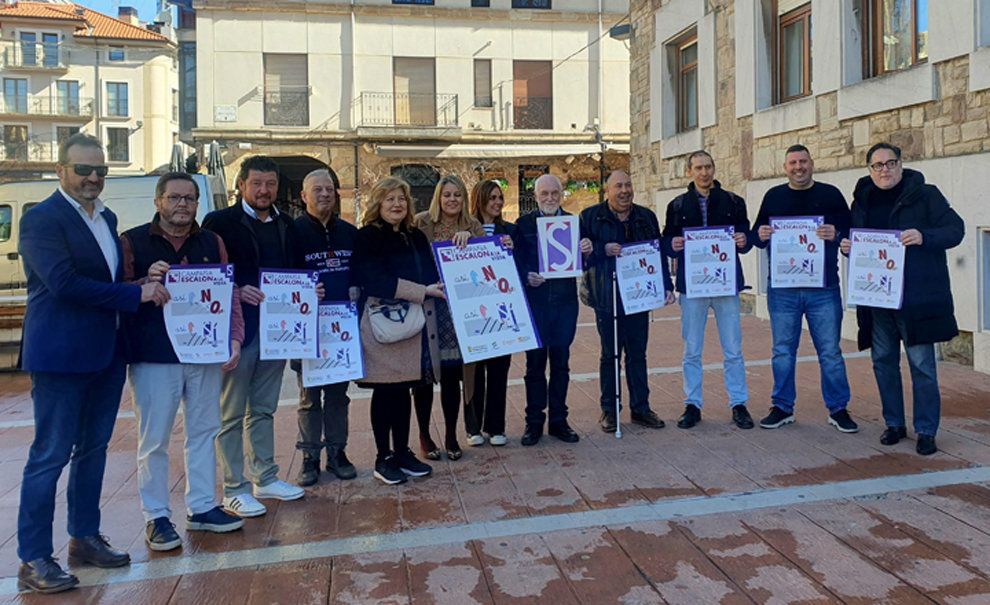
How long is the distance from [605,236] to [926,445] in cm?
265

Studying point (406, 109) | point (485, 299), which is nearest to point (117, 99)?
point (406, 109)

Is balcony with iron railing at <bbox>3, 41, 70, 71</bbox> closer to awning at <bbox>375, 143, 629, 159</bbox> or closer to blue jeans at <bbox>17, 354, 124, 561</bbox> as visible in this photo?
awning at <bbox>375, 143, 629, 159</bbox>

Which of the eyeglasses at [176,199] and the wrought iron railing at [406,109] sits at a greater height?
the wrought iron railing at [406,109]

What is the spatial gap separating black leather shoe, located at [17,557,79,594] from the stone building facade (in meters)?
7.97

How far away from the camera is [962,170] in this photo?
25.8 ft

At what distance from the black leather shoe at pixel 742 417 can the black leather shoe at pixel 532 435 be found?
1.55m

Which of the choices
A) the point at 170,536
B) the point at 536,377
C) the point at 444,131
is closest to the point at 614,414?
the point at 536,377

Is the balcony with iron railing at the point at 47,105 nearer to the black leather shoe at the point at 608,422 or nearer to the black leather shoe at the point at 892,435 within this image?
the black leather shoe at the point at 608,422

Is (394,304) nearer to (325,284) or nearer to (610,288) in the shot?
(325,284)

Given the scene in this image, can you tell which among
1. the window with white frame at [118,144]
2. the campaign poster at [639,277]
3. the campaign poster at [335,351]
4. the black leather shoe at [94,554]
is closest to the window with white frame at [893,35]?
the campaign poster at [639,277]

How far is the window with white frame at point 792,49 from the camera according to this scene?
10.8 metres

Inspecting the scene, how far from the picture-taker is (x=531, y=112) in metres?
27.2

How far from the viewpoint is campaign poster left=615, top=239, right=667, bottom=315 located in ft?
19.7

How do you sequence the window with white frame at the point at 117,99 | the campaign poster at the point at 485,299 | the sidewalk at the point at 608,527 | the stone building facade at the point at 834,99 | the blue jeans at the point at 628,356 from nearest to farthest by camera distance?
the sidewalk at the point at 608,527 → the campaign poster at the point at 485,299 → the blue jeans at the point at 628,356 → the stone building facade at the point at 834,99 → the window with white frame at the point at 117,99
